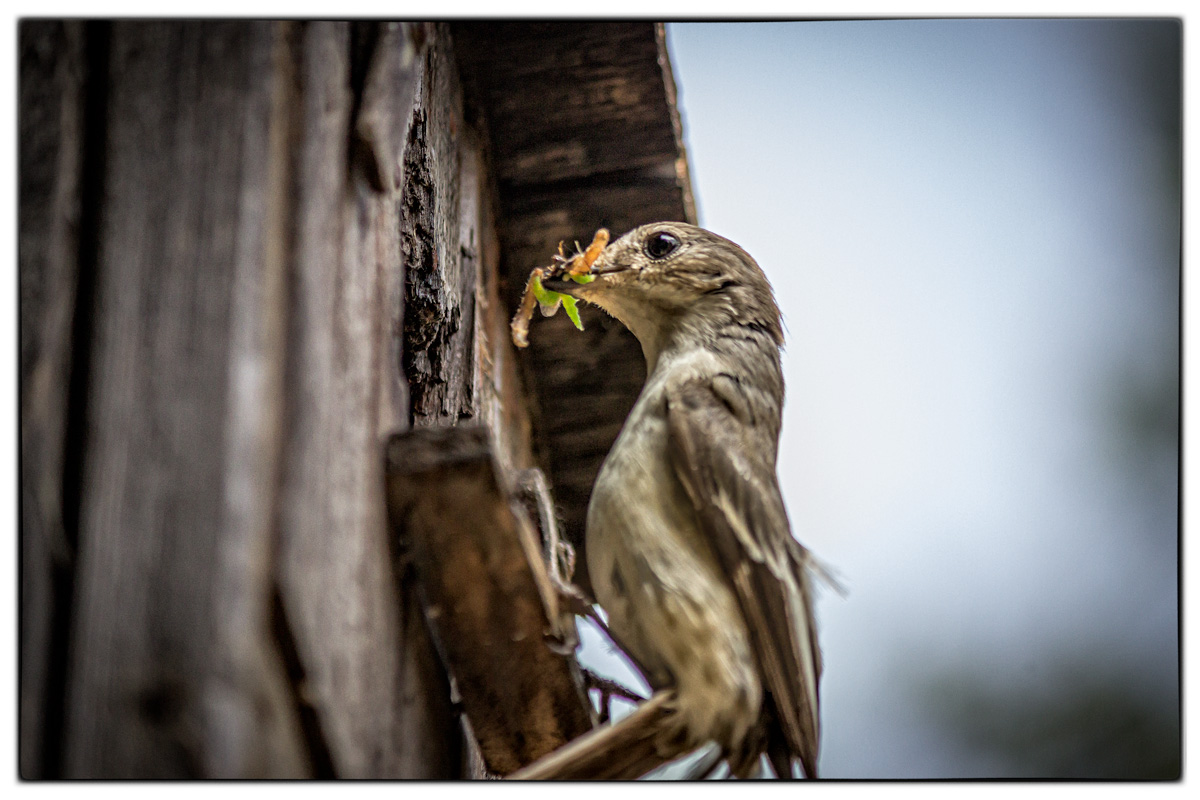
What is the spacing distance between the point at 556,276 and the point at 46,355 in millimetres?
919

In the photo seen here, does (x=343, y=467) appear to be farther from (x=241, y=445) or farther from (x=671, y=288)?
(x=671, y=288)

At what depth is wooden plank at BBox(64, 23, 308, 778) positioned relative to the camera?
2.89 feet

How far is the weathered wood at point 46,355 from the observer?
3.13 feet

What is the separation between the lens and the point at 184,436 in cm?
94

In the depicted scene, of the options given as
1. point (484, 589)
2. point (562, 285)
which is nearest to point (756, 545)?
point (484, 589)

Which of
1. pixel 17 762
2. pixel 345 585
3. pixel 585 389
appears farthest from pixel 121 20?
pixel 585 389

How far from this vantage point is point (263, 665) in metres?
0.93

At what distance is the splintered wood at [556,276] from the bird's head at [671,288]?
0.01 meters

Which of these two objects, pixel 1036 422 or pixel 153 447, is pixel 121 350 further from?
pixel 1036 422

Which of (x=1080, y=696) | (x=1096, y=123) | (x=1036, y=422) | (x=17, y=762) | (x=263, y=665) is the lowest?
(x=1080, y=696)

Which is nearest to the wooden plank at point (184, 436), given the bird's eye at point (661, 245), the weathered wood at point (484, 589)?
the weathered wood at point (484, 589)

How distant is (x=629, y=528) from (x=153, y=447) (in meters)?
0.68

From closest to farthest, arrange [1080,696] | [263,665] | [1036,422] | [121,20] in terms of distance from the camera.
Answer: [263,665], [121,20], [1080,696], [1036,422]

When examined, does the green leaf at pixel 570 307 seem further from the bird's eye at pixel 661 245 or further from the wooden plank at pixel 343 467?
the wooden plank at pixel 343 467
